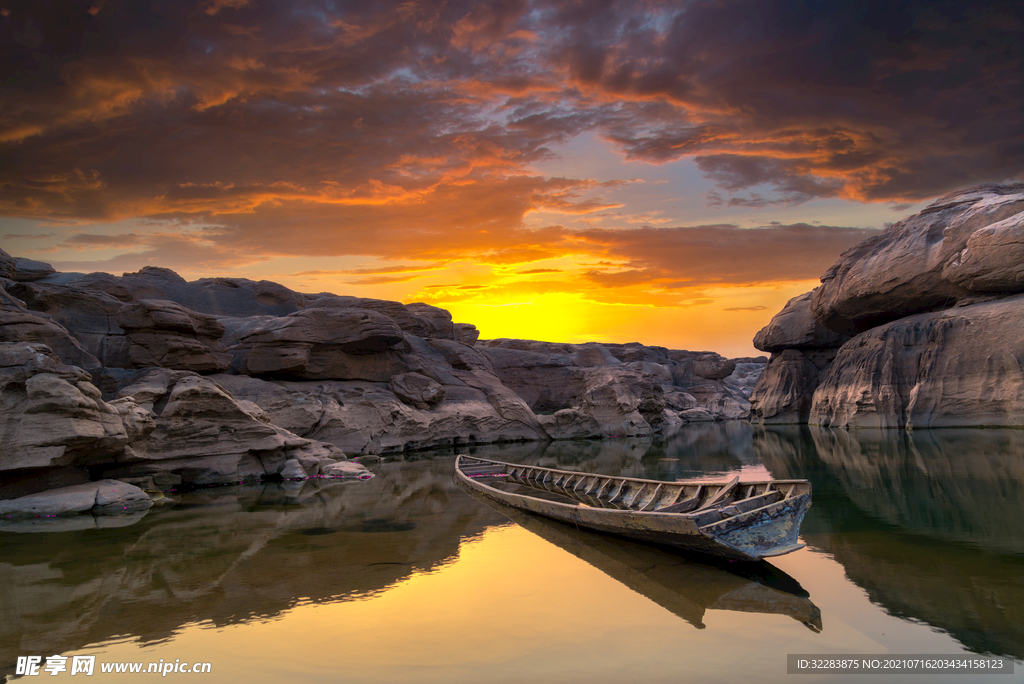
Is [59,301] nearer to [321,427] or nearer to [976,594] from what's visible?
[321,427]

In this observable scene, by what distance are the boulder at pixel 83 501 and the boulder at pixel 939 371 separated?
42.5 meters

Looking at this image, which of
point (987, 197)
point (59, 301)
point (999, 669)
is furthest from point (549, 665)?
point (987, 197)

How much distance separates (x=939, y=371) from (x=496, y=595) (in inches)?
1559

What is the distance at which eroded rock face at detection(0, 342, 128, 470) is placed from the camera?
14.6m

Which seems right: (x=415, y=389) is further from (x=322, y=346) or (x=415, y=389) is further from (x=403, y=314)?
(x=403, y=314)

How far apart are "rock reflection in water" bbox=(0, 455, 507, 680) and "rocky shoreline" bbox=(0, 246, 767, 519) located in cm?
276

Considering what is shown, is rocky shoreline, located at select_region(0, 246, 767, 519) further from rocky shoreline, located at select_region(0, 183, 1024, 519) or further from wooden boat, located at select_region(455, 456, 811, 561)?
wooden boat, located at select_region(455, 456, 811, 561)

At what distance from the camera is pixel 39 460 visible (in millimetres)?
14555

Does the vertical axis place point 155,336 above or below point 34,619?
above

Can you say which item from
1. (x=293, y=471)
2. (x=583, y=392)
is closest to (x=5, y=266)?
(x=293, y=471)

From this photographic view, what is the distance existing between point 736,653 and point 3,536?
15.6 m

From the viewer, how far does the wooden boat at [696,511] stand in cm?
834

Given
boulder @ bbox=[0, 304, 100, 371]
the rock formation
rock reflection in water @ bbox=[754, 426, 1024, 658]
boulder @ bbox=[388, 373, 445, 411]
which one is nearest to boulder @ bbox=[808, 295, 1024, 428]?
the rock formation

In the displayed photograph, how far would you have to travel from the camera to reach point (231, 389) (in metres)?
27.8
